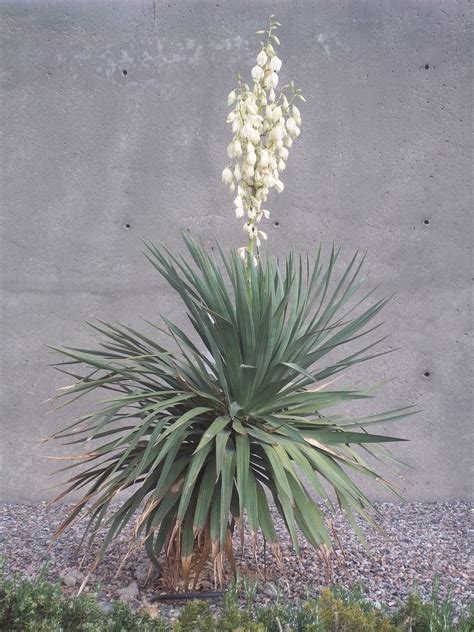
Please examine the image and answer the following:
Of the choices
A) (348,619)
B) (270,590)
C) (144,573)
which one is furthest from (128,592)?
(348,619)

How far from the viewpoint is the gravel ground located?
2.86 metres

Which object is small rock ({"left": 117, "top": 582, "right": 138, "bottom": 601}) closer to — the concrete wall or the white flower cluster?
the white flower cluster

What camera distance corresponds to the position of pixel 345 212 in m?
4.39

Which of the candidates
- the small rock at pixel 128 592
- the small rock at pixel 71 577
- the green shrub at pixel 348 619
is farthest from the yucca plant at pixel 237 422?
the green shrub at pixel 348 619

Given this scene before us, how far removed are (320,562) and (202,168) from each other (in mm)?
2417

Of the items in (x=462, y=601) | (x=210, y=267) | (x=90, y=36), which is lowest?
(x=462, y=601)

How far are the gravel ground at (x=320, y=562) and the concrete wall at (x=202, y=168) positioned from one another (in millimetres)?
500

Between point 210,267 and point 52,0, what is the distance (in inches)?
99.0

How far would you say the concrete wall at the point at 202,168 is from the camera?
14.3ft

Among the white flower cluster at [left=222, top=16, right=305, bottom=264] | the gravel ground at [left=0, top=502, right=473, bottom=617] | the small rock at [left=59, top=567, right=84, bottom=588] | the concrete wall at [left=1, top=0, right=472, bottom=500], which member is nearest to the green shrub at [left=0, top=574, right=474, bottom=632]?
the gravel ground at [left=0, top=502, right=473, bottom=617]

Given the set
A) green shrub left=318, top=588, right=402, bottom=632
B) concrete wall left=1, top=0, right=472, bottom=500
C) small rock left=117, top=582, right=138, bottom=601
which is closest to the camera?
green shrub left=318, top=588, right=402, bottom=632

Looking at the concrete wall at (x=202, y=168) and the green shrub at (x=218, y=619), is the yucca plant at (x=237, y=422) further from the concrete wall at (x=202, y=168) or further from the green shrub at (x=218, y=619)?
the concrete wall at (x=202, y=168)

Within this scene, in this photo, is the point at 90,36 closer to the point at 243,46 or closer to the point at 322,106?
the point at 243,46

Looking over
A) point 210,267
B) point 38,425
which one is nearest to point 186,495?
point 210,267
